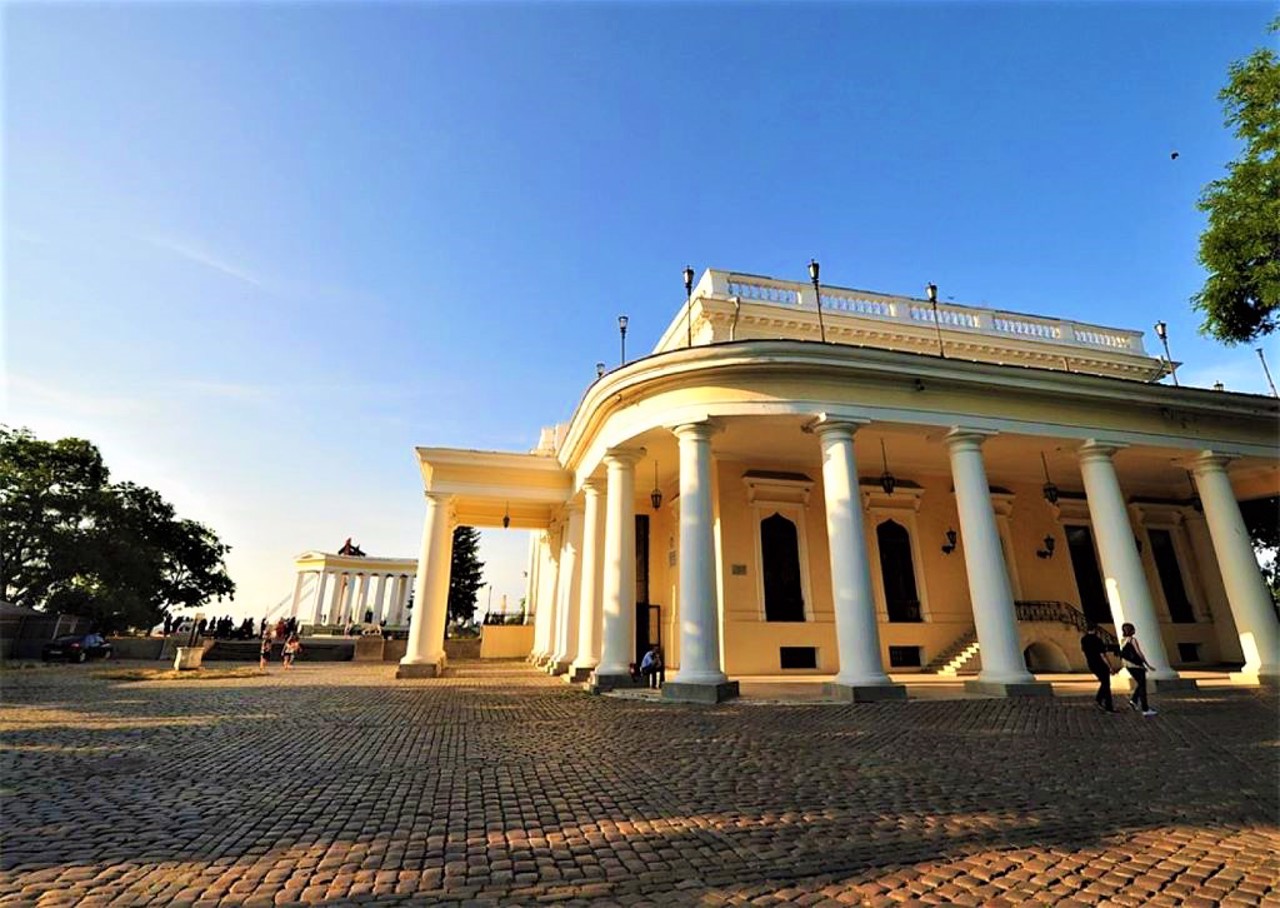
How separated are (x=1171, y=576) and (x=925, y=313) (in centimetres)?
1271

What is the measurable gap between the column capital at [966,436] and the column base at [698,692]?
686cm

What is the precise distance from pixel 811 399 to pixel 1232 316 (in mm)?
8174

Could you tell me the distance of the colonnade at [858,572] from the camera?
10.7m

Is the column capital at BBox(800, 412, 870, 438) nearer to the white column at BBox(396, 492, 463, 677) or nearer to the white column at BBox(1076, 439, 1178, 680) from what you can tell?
the white column at BBox(1076, 439, 1178, 680)

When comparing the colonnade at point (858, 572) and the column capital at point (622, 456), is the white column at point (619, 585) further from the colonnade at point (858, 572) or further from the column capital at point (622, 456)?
the column capital at point (622, 456)

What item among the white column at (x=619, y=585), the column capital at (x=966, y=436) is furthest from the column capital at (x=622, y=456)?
the column capital at (x=966, y=436)

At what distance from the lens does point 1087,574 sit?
19172mm

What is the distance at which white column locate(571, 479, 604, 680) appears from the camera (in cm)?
1488

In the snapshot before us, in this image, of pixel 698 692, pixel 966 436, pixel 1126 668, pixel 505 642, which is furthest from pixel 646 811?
pixel 505 642

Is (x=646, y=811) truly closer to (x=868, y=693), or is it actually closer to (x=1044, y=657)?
(x=868, y=693)

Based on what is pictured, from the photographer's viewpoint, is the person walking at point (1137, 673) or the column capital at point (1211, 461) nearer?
the person walking at point (1137, 673)

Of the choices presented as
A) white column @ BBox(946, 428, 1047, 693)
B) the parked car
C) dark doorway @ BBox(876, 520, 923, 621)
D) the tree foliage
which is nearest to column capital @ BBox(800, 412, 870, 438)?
white column @ BBox(946, 428, 1047, 693)

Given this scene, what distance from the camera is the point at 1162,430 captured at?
13.7 m

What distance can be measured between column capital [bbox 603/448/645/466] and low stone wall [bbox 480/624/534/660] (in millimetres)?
18569
